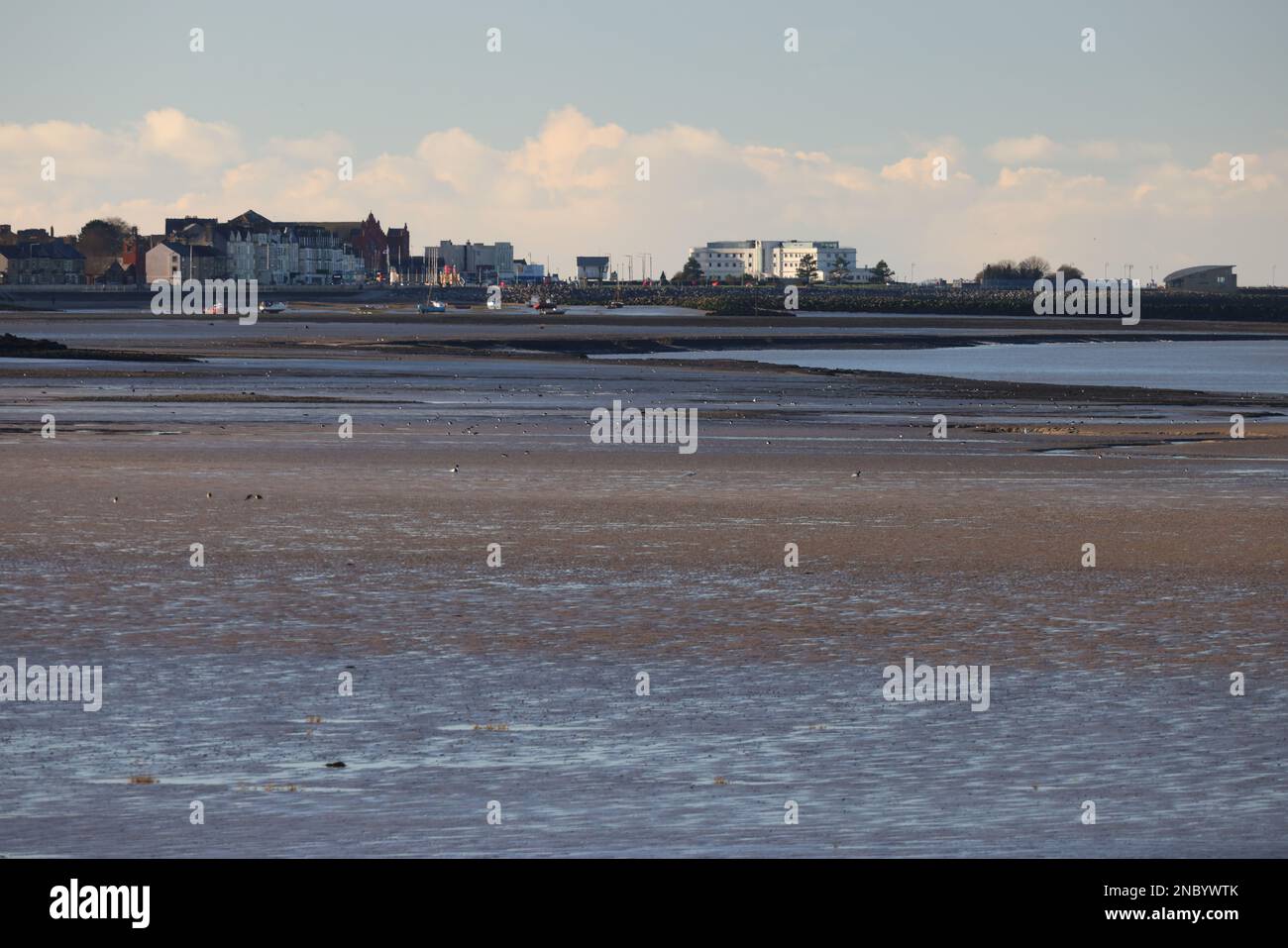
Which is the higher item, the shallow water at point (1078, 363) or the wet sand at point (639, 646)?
the shallow water at point (1078, 363)

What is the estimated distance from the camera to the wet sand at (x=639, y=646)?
10484mm

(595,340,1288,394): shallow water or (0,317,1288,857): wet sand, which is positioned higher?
(595,340,1288,394): shallow water

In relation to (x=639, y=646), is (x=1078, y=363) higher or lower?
higher

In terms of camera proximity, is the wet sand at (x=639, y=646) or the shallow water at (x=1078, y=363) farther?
the shallow water at (x=1078, y=363)

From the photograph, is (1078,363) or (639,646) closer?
(639,646)

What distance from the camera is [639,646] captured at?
1559cm

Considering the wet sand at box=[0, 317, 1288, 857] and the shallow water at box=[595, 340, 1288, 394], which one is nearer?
the wet sand at box=[0, 317, 1288, 857]

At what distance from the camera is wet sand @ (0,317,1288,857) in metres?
10.5

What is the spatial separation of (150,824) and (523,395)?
135 ft

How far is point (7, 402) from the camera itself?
45312 millimetres
